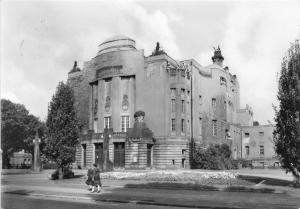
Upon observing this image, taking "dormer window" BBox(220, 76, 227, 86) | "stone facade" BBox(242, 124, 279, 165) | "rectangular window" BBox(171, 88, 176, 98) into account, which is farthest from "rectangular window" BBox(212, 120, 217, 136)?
"stone facade" BBox(242, 124, 279, 165)

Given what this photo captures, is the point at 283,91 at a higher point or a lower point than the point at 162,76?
lower

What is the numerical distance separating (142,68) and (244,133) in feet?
132

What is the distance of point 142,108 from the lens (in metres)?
62.2

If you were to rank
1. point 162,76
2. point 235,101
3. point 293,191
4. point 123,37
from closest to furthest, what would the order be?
1. point 293,191
2. point 162,76
3. point 123,37
4. point 235,101

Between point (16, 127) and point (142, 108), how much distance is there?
2751 cm

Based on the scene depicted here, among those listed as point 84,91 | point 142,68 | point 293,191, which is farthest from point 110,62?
point 293,191

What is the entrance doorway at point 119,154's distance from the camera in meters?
58.9

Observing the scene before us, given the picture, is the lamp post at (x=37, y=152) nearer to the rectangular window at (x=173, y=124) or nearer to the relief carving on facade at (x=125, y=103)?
the relief carving on facade at (x=125, y=103)

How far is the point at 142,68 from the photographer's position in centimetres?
6281

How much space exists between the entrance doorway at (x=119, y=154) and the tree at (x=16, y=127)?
1875 cm

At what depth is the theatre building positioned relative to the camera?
59031 millimetres

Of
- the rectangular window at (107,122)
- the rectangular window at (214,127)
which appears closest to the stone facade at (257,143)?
the rectangular window at (214,127)

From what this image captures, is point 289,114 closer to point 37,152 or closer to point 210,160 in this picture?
point 210,160

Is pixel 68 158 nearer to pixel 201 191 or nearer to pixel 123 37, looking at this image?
pixel 201 191
